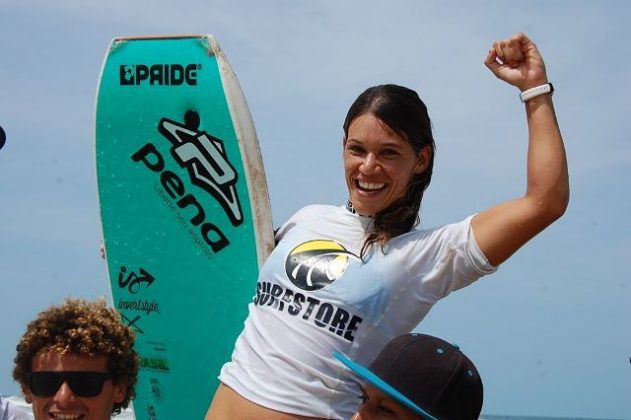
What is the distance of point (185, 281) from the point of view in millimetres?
4387

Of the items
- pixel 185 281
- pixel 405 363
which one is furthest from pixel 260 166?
pixel 405 363

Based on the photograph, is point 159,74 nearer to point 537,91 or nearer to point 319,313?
point 319,313

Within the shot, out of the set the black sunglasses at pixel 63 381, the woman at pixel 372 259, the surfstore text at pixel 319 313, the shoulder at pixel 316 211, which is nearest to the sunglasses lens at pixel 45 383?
the black sunglasses at pixel 63 381

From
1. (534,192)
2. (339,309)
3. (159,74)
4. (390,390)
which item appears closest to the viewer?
(390,390)

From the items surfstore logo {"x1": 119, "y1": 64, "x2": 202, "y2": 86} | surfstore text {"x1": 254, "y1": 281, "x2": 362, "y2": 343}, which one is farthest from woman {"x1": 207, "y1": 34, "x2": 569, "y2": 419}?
surfstore logo {"x1": 119, "y1": 64, "x2": 202, "y2": 86}

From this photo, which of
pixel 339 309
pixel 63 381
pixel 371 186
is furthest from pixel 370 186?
pixel 63 381

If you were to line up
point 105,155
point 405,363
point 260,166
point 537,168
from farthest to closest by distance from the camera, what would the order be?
point 105,155, point 260,166, point 537,168, point 405,363

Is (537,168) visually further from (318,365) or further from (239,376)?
(239,376)

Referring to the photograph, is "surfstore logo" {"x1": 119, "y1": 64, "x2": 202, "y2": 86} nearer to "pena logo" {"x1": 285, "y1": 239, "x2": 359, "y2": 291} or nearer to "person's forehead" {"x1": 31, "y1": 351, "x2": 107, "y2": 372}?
"pena logo" {"x1": 285, "y1": 239, "x2": 359, "y2": 291}

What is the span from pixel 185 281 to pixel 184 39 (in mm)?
1049

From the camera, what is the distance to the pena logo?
3139mm

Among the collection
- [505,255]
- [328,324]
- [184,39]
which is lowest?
[328,324]

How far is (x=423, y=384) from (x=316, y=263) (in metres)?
0.97

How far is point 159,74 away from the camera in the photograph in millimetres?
4469
